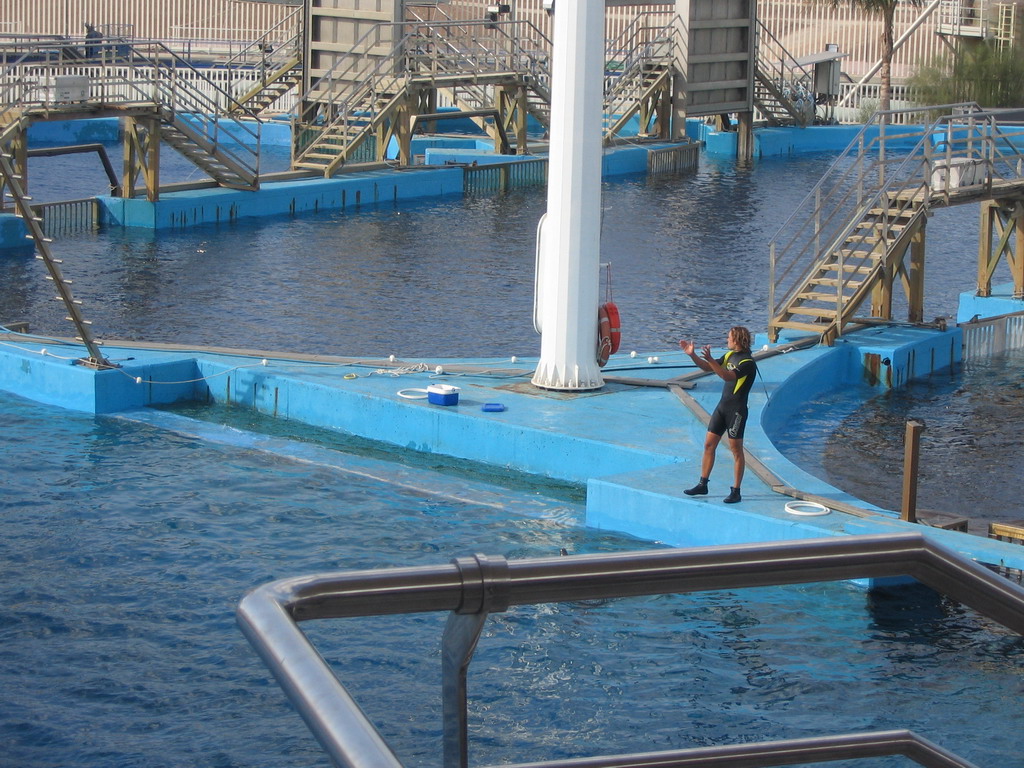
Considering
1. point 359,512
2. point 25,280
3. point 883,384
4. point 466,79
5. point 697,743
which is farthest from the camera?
point 466,79

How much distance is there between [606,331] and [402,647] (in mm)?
6126

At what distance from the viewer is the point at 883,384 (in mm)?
18359

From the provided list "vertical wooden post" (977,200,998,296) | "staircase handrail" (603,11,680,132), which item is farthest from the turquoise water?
"staircase handrail" (603,11,680,132)

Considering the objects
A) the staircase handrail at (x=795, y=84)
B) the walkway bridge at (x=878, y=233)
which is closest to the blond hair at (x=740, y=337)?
the walkway bridge at (x=878, y=233)

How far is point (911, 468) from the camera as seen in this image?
11.5 m

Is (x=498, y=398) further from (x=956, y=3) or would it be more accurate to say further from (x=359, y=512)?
(x=956, y=3)

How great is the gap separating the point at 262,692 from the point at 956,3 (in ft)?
155

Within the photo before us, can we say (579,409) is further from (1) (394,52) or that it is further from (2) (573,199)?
(1) (394,52)

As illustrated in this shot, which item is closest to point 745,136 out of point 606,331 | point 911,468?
point 606,331

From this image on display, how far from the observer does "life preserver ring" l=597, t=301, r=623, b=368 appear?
1519 centimetres

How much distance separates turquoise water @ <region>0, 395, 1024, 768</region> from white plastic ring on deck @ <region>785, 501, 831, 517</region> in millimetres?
784

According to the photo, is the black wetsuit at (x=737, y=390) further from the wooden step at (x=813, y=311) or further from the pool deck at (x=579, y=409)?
the wooden step at (x=813, y=311)

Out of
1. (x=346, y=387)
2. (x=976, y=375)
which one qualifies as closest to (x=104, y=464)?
(x=346, y=387)

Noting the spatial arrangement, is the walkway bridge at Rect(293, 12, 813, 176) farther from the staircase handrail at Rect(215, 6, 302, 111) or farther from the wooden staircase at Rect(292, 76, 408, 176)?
the staircase handrail at Rect(215, 6, 302, 111)
